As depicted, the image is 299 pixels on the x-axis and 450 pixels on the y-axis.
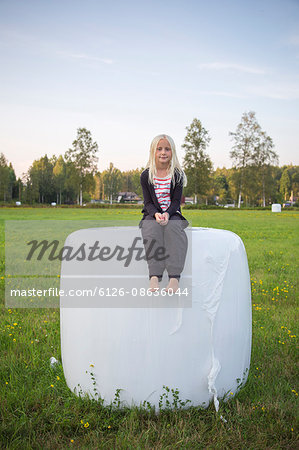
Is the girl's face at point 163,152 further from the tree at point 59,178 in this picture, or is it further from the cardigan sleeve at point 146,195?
the tree at point 59,178

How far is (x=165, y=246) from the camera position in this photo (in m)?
2.91

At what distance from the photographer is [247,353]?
3.18 m

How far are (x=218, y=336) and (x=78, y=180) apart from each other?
57935mm

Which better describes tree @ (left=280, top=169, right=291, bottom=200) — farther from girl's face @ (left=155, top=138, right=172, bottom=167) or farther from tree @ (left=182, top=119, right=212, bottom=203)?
girl's face @ (left=155, top=138, right=172, bottom=167)

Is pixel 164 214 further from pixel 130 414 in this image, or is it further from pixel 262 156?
pixel 262 156

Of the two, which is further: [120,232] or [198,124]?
[198,124]

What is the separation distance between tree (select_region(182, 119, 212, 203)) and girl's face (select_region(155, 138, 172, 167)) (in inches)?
2048

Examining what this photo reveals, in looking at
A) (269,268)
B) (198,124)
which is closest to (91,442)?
(269,268)

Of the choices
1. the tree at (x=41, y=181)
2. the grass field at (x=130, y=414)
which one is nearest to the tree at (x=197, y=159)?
the tree at (x=41, y=181)

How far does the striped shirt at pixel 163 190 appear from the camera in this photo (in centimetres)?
332

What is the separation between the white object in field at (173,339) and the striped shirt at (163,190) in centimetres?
46

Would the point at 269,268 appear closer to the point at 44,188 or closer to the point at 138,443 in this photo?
the point at 138,443

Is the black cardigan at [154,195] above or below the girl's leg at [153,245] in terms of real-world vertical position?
above

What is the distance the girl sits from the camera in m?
2.75
